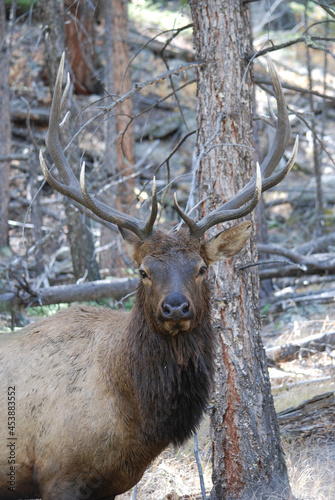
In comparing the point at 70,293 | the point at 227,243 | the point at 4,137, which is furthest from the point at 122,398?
the point at 4,137

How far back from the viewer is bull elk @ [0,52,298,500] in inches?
164

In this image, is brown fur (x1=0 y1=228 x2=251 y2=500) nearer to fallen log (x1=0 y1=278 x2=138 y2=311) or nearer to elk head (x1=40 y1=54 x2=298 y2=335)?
elk head (x1=40 y1=54 x2=298 y2=335)

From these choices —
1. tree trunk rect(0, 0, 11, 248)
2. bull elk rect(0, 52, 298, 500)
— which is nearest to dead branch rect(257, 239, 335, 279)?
bull elk rect(0, 52, 298, 500)

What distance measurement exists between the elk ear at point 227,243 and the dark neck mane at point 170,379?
582 millimetres

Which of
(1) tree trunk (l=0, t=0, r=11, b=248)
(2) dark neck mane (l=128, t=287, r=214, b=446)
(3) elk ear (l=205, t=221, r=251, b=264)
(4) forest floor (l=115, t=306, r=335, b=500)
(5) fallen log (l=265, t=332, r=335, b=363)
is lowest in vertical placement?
(4) forest floor (l=115, t=306, r=335, b=500)

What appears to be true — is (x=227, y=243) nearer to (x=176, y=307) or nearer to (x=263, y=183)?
(x=263, y=183)

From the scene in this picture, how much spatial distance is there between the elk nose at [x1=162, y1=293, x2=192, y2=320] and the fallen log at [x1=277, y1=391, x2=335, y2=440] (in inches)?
117

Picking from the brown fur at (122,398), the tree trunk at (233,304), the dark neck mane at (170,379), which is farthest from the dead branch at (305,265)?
the dark neck mane at (170,379)

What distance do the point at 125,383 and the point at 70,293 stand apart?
4.14 meters

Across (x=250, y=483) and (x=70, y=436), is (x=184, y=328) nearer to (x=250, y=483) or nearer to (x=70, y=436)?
(x=70, y=436)

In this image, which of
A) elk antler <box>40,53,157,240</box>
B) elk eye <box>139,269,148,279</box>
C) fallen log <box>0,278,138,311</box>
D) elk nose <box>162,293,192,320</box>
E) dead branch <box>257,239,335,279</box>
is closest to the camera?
elk nose <box>162,293,192,320</box>

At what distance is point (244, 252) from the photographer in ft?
16.7

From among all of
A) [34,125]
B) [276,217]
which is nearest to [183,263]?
[276,217]

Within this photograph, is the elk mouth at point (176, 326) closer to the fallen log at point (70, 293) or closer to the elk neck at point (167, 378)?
the elk neck at point (167, 378)
